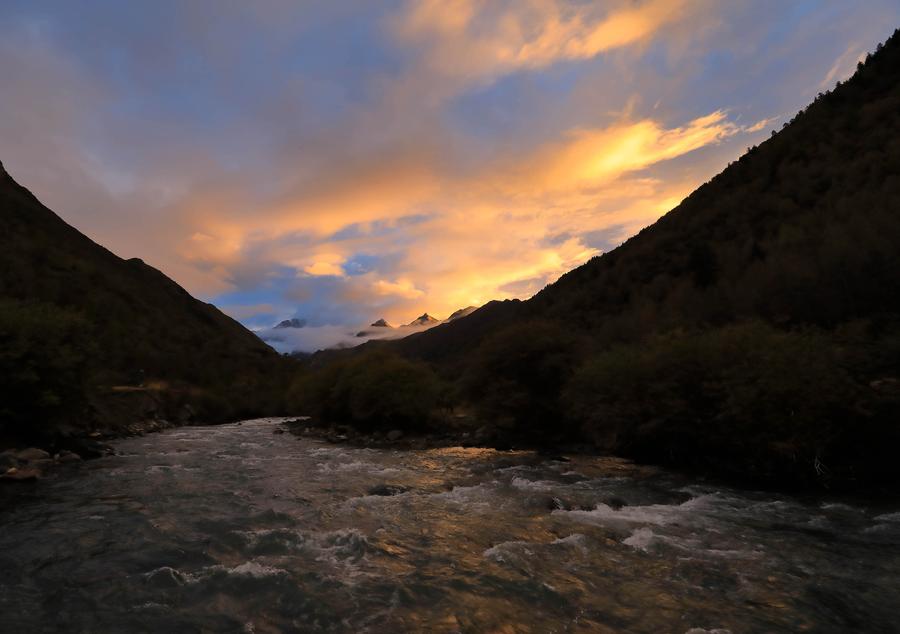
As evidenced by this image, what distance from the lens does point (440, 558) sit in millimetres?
12703

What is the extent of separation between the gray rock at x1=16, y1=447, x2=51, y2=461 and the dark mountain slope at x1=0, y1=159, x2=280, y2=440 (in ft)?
7.78

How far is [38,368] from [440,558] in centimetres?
2722

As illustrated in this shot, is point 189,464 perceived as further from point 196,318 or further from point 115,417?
point 196,318

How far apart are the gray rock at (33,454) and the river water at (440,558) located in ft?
15.6

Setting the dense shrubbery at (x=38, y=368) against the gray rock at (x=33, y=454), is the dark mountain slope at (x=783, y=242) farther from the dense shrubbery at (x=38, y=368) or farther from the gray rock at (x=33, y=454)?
the gray rock at (x=33, y=454)

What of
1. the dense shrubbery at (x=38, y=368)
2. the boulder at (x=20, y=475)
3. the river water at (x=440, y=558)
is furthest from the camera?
the dense shrubbery at (x=38, y=368)

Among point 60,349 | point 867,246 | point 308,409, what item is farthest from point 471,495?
point 308,409

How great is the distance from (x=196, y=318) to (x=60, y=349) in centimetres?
16001

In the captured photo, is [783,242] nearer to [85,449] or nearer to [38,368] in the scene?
[85,449]

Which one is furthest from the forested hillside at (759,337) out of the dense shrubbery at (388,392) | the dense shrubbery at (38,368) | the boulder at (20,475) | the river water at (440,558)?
the boulder at (20,475)

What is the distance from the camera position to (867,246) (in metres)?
39.2

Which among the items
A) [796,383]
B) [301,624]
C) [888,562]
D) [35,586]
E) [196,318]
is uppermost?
[196,318]

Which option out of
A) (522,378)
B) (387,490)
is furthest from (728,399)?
(522,378)

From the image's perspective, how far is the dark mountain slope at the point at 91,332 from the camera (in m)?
28.2
